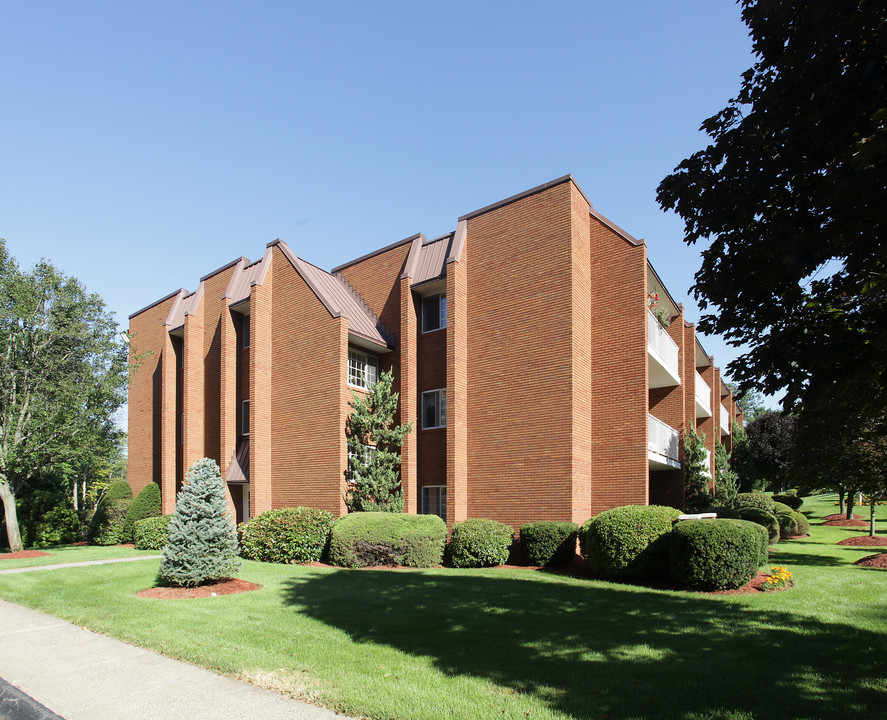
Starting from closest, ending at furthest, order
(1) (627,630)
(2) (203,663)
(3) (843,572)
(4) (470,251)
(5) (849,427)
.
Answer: (2) (203,663) < (1) (627,630) < (3) (843,572) < (5) (849,427) < (4) (470,251)

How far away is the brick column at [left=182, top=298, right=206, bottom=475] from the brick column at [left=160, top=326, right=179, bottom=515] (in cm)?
95

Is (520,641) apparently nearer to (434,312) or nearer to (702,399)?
(434,312)

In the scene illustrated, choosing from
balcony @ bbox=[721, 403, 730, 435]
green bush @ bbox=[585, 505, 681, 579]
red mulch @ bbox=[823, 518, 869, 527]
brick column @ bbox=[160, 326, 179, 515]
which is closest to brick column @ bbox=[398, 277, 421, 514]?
green bush @ bbox=[585, 505, 681, 579]

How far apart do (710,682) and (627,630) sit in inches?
98.8

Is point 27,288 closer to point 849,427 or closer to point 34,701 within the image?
point 34,701

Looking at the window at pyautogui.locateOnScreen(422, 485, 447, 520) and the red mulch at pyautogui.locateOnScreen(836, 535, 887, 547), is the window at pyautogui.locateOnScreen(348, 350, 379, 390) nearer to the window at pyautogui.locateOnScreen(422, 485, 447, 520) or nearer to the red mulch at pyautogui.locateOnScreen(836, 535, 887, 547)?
the window at pyautogui.locateOnScreen(422, 485, 447, 520)

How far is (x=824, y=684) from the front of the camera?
641 centimetres

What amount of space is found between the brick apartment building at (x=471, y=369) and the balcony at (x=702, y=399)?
4700 millimetres

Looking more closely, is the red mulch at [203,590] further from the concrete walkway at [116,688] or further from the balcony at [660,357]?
the balcony at [660,357]

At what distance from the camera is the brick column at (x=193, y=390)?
985 inches

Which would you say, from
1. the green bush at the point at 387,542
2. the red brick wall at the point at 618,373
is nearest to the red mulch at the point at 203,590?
the green bush at the point at 387,542

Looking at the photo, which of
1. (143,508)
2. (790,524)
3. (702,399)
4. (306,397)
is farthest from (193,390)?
(790,524)

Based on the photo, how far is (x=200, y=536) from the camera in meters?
12.7

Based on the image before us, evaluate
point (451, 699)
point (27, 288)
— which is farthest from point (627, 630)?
point (27, 288)
